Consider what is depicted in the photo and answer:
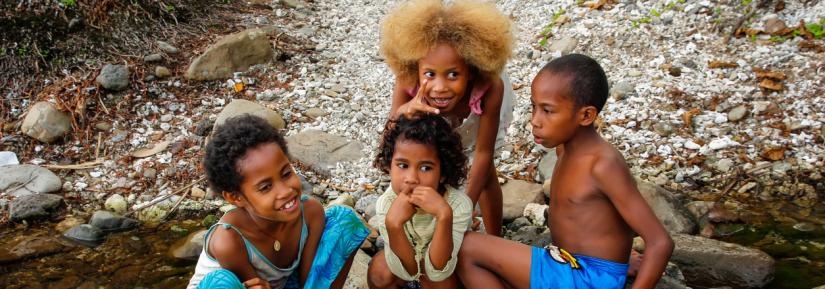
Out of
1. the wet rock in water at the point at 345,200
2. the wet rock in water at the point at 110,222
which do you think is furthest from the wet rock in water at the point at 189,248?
the wet rock in water at the point at 345,200

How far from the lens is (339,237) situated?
302cm

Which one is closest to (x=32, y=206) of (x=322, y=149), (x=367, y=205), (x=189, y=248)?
(x=189, y=248)

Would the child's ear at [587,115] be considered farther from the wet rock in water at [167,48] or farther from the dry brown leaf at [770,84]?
the wet rock in water at [167,48]

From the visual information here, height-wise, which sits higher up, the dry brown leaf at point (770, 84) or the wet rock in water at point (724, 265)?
the dry brown leaf at point (770, 84)

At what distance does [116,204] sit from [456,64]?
8.97ft

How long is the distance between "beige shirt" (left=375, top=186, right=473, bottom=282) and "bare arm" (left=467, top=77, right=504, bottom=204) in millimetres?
368

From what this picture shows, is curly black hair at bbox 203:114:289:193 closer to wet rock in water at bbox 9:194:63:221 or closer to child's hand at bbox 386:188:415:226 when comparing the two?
child's hand at bbox 386:188:415:226

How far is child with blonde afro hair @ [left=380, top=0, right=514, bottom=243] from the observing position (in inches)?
116

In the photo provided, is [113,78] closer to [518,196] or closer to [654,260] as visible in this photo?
[518,196]

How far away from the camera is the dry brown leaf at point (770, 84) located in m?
4.70

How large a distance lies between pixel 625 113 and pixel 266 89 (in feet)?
9.30

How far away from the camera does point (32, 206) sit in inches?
171

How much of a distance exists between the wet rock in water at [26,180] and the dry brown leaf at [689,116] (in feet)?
14.0

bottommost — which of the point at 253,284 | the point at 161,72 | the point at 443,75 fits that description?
the point at 161,72
